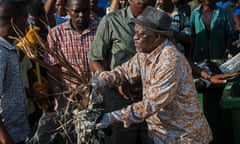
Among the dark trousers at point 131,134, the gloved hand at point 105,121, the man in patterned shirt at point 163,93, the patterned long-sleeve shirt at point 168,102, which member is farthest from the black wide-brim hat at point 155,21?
the dark trousers at point 131,134

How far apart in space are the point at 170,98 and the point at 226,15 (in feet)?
16.5

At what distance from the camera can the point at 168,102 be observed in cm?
410

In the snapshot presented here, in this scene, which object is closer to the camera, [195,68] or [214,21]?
[195,68]

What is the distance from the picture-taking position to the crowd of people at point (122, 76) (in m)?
4.16

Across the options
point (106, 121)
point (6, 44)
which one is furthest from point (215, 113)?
point (6, 44)

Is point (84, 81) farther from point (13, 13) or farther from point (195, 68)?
point (195, 68)

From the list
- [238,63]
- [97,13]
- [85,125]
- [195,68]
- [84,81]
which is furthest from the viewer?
[97,13]

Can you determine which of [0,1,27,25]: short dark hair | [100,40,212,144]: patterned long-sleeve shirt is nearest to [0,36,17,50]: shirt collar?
[0,1,27,25]: short dark hair

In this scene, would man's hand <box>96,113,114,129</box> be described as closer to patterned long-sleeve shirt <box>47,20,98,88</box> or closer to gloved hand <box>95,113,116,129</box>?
gloved hand <box>95,113,116,129</box>

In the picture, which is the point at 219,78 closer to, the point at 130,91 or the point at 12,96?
the point at 130,91

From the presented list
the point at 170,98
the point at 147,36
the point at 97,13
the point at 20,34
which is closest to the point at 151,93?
the point at 170,98

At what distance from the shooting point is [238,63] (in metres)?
5.73

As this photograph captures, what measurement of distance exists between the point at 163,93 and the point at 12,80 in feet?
4.12

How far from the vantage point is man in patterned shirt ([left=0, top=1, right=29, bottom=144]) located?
4.53 metres
